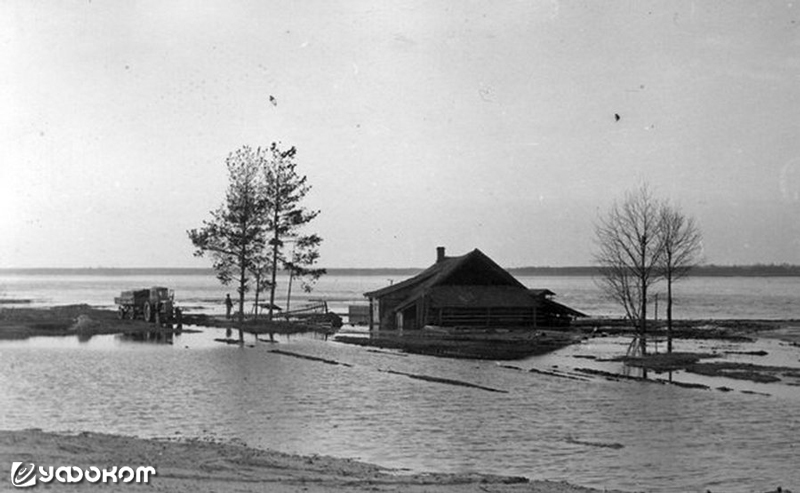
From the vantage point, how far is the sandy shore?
13.9m

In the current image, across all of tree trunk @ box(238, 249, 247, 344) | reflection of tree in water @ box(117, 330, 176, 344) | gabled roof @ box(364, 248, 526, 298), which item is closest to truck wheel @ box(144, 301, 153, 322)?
tree trunk @ box(238, 249, 247, 344)

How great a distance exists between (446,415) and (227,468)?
36.0 ft

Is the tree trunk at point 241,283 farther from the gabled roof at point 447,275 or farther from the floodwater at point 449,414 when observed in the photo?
the floodwater at point 449,414

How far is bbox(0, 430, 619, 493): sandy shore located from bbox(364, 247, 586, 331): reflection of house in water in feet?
156

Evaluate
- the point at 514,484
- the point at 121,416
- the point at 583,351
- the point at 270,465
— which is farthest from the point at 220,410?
the point at 583,351

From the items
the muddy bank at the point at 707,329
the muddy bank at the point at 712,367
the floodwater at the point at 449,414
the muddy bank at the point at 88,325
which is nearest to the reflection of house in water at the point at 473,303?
Answer: the muddy bank at the point at 707,329

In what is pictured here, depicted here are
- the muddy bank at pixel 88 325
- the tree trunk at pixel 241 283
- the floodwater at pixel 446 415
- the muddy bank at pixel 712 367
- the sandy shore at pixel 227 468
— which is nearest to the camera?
the sandy shore at pixel 227 468

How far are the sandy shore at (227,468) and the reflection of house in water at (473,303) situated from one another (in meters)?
47.5

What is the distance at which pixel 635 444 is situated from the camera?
2173 cm

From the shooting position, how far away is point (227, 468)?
15617 millimetres

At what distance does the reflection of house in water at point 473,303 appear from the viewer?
216 ft

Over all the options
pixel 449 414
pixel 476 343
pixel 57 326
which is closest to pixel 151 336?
pixel 57 326

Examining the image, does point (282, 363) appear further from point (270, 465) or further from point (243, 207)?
point (243, 207)

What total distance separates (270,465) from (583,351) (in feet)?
115
